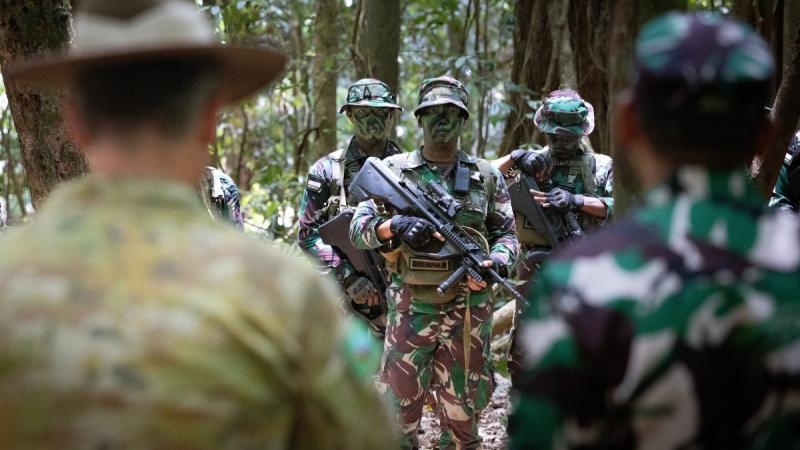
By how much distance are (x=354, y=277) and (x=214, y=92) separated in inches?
184

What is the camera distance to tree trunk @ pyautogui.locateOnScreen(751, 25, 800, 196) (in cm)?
→ 339

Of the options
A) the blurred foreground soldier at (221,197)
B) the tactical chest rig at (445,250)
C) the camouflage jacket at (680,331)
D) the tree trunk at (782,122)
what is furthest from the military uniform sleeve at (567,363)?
the blurred foreground soldier at (221,197)


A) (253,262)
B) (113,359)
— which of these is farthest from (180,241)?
A: (113,359)

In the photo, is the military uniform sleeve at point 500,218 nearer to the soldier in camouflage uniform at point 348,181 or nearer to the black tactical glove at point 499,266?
the black tactical glove at point 499,266

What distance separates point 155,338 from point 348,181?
494 centimetres

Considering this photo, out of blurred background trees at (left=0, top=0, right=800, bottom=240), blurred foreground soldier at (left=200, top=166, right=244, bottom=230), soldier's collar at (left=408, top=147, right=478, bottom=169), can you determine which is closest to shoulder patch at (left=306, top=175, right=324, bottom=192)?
blurred foreground soldier at (left=200, top=166, right=244, bottom=230)

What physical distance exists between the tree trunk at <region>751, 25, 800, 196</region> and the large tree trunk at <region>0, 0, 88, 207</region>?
2.86 meters

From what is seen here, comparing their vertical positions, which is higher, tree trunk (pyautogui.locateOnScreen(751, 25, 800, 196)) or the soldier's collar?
tree trunk (pyautogui.locateOnScreen(751, 25, 800, 196))

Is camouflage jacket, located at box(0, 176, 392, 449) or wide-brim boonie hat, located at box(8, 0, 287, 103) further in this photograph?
wide-brim boonie hat, located at box(8, 0, 287, 103)

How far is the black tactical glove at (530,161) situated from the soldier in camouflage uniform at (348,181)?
0.90 metres

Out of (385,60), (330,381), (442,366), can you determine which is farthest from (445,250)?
(330,381)

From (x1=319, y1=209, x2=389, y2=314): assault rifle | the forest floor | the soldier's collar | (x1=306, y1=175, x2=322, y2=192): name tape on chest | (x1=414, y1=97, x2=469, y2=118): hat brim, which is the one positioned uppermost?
(x1=414, y1=97, x2=469, y2=118): hat brim

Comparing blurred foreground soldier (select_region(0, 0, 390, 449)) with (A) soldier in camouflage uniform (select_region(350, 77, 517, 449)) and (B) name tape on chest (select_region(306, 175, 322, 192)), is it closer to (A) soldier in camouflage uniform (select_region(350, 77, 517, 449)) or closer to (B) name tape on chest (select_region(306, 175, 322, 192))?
(A) soldier in camouflage uniform (select_region(350, 77, 517, 449))

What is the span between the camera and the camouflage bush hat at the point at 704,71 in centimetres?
170
